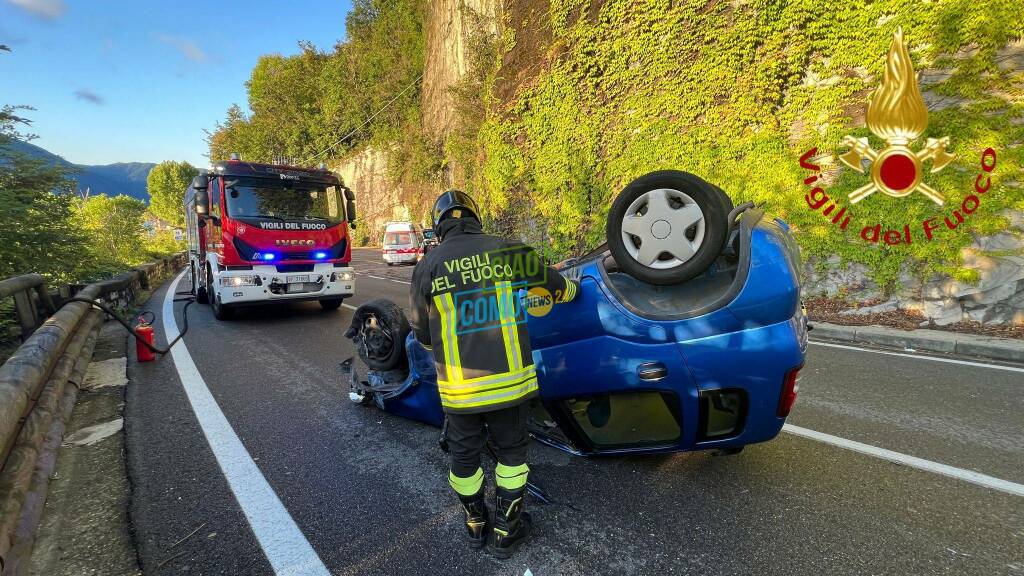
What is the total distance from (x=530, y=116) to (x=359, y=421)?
13198mm

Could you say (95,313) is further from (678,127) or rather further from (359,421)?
(678,127)

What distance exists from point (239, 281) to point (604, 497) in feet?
22.9

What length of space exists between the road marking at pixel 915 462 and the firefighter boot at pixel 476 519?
7.43ft

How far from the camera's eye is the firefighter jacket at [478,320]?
2.09m

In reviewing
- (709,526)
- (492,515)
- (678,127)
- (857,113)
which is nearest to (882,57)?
(857,113)

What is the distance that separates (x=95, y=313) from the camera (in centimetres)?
683

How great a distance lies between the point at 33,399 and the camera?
328 cm

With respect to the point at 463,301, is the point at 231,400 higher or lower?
lower

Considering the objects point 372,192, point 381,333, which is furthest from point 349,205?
point 372,192

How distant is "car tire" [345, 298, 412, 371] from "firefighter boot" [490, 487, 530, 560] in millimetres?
1752

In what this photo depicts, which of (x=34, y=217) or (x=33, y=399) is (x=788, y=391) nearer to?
(x=33, y=399)

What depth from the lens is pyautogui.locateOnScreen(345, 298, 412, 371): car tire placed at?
11.8 ft

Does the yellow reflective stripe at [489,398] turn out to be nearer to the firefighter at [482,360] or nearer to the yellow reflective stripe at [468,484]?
the firefighter at [482,360]

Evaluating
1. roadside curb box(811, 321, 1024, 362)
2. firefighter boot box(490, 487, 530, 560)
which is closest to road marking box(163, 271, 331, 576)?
firefighter boot box(490, 487, 530, 560)
